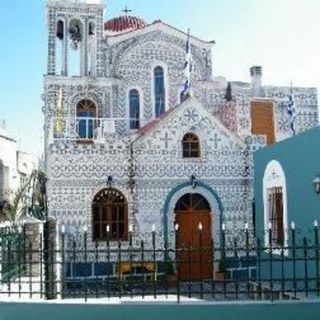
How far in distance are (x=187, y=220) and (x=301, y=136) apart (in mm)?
6783

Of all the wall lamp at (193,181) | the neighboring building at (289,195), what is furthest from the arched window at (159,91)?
the neighboring building at (289,195)

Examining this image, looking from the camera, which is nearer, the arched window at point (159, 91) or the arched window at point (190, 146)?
the arched window at point (190, 146)

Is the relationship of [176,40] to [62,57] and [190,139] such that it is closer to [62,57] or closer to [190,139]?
[62,57]

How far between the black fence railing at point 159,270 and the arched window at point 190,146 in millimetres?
2773

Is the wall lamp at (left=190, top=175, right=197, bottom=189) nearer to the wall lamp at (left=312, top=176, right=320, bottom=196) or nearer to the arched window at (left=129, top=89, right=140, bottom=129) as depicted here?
the arched window at (left=129, top=89, right=140, bottom=129)

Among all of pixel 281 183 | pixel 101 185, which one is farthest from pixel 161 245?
pixel 281 183

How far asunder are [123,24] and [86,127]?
6341 mm

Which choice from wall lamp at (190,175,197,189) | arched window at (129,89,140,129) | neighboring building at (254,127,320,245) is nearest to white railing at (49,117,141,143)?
arched window at (129,89,140,129)

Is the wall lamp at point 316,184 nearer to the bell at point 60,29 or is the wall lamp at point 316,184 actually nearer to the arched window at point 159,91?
the arched window at point 159,91

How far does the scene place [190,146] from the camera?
62.2 ft

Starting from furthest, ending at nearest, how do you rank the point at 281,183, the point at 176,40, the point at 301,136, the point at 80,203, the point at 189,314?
1. the point at 176,40
2. the point at 80,203
3. the point at 281,183
4. the point at 301,136
5. the point at 189,314

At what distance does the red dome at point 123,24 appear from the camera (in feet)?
85.3

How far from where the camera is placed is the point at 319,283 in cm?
891

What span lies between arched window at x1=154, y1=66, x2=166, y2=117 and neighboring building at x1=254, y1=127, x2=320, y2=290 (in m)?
7.90
